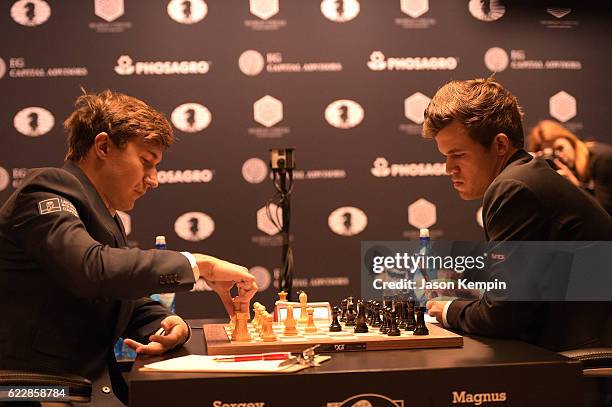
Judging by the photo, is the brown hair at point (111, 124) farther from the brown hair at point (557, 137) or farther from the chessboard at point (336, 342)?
the brown hair at point (557, 137)

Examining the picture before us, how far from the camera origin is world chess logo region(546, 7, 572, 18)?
17.1 feet

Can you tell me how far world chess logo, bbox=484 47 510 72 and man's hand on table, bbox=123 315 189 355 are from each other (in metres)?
3.66

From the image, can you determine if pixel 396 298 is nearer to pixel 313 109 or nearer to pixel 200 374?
pixel 200 374

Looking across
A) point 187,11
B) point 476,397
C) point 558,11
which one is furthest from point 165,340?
point 558,11

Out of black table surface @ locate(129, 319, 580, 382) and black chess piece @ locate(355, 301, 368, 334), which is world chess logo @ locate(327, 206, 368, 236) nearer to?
black chess piece @ locate(355, 301, 368, 334)

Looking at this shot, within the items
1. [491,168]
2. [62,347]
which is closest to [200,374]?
[62,347]

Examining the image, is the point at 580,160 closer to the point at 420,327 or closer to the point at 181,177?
the point at 181,177

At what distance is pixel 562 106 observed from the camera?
205 inches

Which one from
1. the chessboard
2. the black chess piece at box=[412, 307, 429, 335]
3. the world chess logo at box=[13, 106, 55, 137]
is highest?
the world chess logo at box=[13, 106, 55, 137]

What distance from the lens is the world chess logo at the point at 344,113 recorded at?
16.5ft

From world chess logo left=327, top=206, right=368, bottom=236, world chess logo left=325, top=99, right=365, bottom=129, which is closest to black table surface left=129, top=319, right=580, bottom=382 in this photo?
world chess logo left=327, top=206, right=368, bottom=236

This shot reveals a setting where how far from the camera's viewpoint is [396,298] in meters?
2.24

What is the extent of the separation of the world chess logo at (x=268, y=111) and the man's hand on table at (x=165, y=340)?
303 centimetres

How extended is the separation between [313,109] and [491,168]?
2.78 metres
